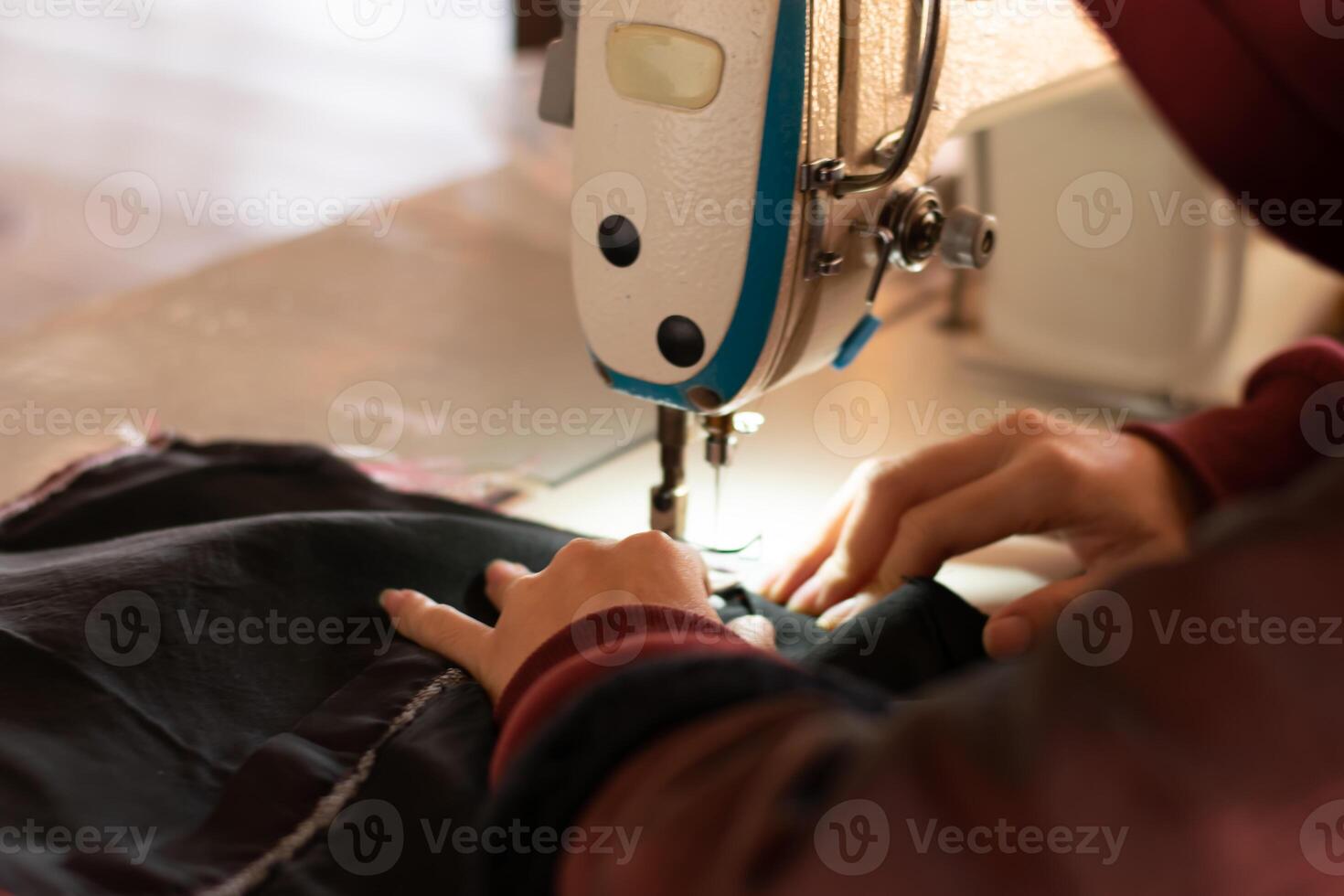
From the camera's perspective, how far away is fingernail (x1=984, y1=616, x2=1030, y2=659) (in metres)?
0.87

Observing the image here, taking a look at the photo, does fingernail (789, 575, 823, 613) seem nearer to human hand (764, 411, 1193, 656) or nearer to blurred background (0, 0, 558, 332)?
human hand (764, 411, 1193, 656)

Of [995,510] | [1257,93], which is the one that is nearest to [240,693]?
[995,510]

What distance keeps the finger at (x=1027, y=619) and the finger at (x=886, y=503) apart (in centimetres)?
11

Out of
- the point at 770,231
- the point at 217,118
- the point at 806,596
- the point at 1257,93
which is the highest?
the point at 1257,93

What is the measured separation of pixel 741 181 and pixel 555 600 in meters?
0.29

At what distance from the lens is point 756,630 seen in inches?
35.9

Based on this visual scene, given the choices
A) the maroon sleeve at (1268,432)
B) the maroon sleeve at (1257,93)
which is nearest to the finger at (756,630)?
the maroon sleeve at (1268,432)

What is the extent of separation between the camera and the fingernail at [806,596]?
1.00m

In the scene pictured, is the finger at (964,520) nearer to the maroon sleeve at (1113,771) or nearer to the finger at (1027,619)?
the finger at (1027,619)

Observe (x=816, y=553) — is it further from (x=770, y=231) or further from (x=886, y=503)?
(x=770, y=231)

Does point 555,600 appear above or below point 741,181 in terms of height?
below

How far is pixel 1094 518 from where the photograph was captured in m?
1.00

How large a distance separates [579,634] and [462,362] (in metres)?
0.84

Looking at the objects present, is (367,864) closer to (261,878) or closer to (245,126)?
(261,878)
